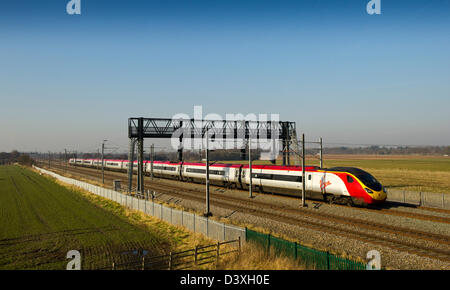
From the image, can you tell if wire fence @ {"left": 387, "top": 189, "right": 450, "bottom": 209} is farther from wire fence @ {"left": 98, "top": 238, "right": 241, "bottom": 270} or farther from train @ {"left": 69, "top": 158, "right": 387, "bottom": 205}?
wire fence @ {"left": 98, "top": 238, "right": 241, "bottom": 270}

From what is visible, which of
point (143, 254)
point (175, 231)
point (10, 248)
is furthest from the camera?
point (175, 231)

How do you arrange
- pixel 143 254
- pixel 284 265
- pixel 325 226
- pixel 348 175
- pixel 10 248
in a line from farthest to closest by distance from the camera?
pixel 348 175 < pixel 325 226 < pixel 10 248 < pixel 143 254 < pixel 284 265

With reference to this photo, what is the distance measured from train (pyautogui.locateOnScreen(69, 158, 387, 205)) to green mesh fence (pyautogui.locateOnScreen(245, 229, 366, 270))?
46.7 feet

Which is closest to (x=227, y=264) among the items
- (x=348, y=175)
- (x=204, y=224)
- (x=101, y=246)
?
(x=204, y=224)

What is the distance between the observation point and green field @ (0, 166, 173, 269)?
60.4 feet

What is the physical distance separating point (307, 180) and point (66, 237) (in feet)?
74.2

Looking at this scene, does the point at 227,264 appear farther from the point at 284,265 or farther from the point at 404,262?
the point at 404,262

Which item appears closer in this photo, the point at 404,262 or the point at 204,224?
the point at 404,262

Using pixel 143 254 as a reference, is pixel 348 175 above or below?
above

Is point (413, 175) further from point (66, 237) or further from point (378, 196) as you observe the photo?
point (66, 237)

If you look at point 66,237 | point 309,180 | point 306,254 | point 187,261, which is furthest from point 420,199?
point 66,237

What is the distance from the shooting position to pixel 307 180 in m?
32.5

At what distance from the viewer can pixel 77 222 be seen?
2820 centimetres

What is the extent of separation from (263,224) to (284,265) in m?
9.53
